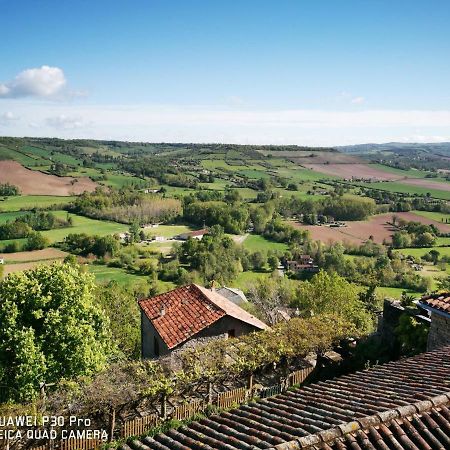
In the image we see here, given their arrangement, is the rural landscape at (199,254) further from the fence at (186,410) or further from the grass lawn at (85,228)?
the grass lawn at (85,228)

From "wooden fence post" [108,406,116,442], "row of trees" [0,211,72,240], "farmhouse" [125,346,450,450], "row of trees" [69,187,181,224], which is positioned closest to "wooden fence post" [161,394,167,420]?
"wooden fence post" [108,406,116,442]

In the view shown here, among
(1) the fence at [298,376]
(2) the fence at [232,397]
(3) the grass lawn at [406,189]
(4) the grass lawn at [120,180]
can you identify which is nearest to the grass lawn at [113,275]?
(1) the fence at [298,376]

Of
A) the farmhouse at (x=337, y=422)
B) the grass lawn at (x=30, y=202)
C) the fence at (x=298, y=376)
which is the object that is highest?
the farmhouse at (x=337, y=422)

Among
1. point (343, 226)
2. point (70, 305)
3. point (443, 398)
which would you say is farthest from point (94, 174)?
point (443, 398)

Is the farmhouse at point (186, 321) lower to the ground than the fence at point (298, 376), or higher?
higher

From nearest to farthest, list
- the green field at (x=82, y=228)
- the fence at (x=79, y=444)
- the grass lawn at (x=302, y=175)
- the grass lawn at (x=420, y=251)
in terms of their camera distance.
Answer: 1. the fence at (x=79, y=444)
2. the grass lawn at (x=420, y=251)
3. the green field at (x=82, y=228)
4. the grass lawn at (x=302, y=175)

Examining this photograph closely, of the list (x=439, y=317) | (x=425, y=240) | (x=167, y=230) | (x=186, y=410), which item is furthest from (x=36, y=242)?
(x=439, y=317)

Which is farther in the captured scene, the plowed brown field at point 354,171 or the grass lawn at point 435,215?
the plowed brown field at point 354,171
